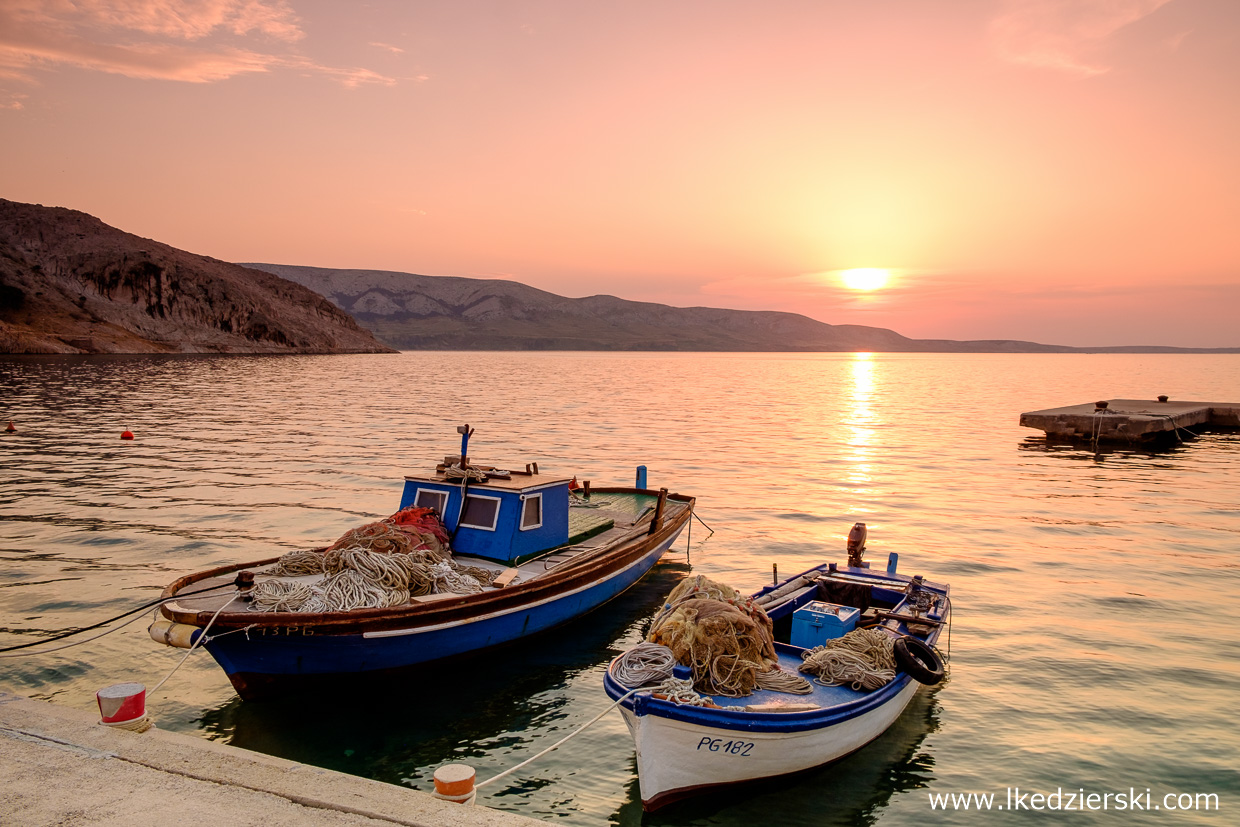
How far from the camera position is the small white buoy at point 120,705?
26.9ft

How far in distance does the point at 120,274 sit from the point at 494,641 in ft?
574

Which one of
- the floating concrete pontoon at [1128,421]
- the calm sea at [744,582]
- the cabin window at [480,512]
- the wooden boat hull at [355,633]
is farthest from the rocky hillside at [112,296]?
the floating concrete pontoon at [1128,421]

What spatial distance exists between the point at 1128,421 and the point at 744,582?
38.7 meters

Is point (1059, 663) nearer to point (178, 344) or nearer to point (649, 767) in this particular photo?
point (649, 767)

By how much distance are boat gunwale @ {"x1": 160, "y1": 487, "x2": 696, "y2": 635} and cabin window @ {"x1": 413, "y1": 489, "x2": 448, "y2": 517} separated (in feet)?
8.75

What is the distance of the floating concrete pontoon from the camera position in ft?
151

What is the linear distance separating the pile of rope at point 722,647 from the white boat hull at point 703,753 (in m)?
0.70

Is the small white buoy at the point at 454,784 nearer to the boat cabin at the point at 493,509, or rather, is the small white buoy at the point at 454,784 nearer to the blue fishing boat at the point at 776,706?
the blue fishing boat at the point at 776,706

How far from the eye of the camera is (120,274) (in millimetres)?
154125

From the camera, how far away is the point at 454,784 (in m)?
7.03

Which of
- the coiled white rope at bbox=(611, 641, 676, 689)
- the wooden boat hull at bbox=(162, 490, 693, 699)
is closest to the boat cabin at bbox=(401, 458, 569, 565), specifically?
the wooden boat hull at bbox=(162, 490, 693, 699)

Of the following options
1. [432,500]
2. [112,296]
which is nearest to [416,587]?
[432,500]

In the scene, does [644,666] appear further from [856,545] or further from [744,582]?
[744,582]

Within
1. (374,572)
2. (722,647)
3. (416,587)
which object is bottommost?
(416,587)
